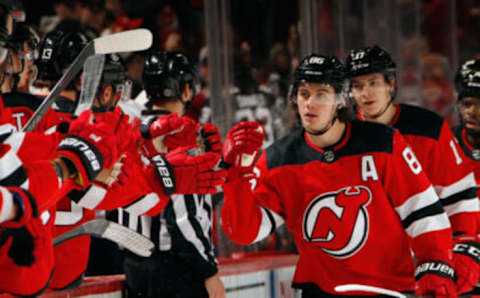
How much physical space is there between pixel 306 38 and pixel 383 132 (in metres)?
2.13

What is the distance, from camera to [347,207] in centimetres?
262

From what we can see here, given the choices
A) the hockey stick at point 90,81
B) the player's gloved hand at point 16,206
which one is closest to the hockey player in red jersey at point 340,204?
the hockey stick at point 90,81

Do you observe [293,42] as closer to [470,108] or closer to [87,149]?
[470,108]

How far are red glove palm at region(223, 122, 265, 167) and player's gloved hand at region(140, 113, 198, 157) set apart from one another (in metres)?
0.14

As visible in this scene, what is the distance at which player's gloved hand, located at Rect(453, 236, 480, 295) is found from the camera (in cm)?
275

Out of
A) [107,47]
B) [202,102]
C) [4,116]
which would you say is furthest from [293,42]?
[4,116]

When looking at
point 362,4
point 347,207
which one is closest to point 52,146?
point 347,207

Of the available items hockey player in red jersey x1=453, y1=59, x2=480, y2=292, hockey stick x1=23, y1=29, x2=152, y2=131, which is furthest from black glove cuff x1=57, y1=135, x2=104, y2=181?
hockey player in red jersey x1=453, y1=59, x2=480, y2=292

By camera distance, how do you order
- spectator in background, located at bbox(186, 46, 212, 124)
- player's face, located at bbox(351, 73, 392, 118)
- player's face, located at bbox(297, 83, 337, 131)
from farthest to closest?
spectator in background, located at bbox(186, 46, 212, 124), player's face, located at bbox(351, 73, 392, 118), player's face, located at bbox(297, 83, 337, 131)

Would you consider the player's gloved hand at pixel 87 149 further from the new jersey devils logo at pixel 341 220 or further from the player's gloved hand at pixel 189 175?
the new jersey devils logo at pixel 341 220

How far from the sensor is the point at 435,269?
8.32ft

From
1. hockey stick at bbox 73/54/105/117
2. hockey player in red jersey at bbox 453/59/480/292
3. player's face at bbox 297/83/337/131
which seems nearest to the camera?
hockey stick at bbox 73/54/105/117

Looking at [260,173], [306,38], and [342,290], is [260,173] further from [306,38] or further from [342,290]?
[306,38]

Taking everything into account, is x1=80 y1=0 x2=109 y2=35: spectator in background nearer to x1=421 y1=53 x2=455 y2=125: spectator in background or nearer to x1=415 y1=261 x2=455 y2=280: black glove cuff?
x1=415 y1=261 x2=455 y2=280: black glove cuff
